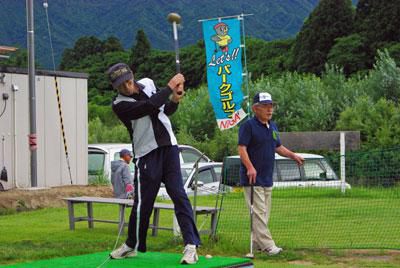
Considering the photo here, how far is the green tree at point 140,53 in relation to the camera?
2266 inches

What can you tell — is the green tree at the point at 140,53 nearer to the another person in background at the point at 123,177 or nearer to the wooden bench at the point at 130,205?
the another person in background at the point at 123,177

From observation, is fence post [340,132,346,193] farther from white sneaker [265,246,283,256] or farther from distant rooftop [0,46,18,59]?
distant rooftop [0,46,18,59]

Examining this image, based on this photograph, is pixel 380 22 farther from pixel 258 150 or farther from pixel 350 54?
pixel 258 150

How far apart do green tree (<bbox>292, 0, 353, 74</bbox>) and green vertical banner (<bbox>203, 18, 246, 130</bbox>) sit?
2727 centimetres

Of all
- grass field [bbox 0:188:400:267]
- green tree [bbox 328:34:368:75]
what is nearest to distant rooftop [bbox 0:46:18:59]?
grass field [bbox 0:188:400:267]

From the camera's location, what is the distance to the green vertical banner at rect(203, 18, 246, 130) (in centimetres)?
2327

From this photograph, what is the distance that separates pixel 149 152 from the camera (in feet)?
29.8

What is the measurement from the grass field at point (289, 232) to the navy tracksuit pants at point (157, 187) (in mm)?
1971

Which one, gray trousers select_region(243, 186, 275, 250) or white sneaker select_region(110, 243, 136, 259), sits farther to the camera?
gray trousers select_region(243, 186, 275, 250)

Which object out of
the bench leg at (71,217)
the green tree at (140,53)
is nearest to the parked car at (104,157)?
the bench leg at (71,217)

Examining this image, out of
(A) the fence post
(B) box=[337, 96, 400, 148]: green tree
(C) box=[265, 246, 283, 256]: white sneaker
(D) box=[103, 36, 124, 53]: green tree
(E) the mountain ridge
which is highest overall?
(E) the mountain ridge

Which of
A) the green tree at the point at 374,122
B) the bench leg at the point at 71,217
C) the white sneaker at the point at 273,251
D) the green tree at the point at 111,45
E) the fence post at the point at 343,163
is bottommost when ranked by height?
the white sneaker at the point at 273,251

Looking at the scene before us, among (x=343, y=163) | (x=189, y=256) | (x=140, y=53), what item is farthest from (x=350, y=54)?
(x=189, y=256)

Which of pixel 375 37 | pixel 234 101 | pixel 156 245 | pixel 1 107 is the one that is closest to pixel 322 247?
pixel 156 245
